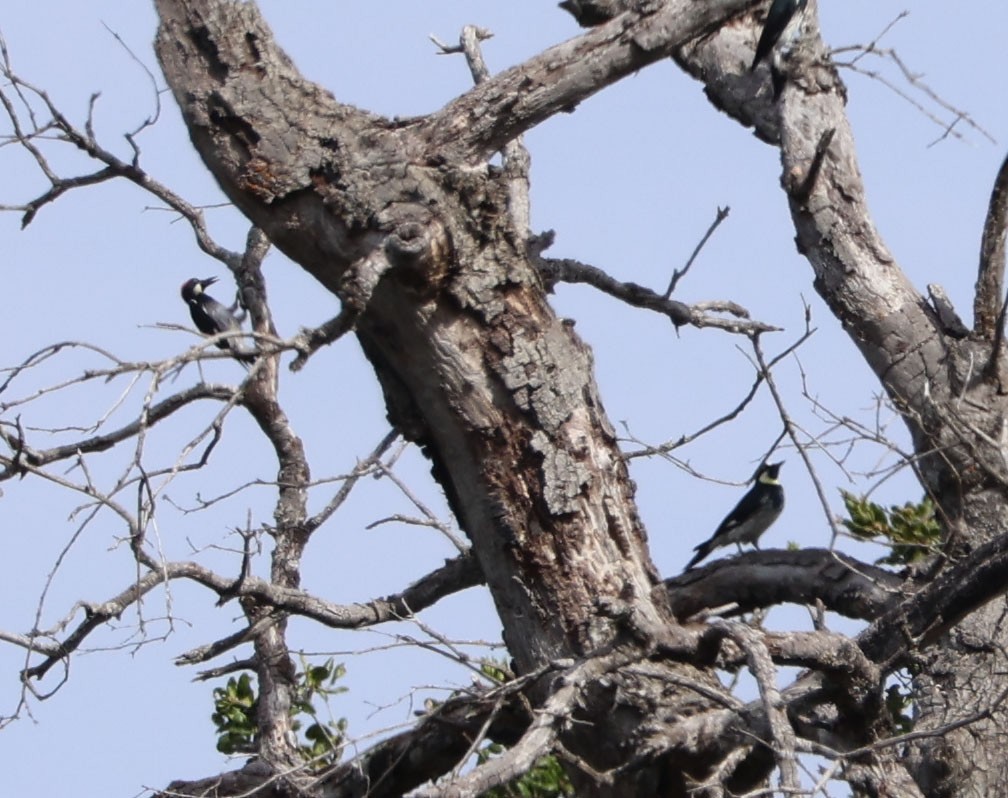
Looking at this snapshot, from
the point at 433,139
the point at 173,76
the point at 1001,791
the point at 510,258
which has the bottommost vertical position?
the point at 1001,791

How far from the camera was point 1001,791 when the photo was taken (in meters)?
4.09

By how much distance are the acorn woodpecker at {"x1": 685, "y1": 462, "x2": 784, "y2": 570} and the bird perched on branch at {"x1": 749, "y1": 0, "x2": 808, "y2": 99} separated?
407 centimetres

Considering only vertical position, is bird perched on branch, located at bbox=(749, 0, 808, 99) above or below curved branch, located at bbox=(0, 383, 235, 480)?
above

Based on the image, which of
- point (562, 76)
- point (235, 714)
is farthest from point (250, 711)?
point (562, 76)

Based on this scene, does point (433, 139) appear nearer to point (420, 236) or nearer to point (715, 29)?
point (420, 236)

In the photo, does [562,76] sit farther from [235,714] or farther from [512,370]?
[235,714]

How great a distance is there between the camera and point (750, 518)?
937cm

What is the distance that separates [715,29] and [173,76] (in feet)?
4.74

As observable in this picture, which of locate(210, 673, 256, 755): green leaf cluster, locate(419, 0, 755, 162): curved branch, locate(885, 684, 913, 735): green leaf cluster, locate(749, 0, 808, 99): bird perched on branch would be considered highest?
locate(749, 0, 808, 99): bird perched on branch

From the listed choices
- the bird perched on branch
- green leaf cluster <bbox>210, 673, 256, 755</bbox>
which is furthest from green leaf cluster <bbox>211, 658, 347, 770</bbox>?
the bird perched on branch

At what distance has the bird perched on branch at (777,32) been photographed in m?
5.28

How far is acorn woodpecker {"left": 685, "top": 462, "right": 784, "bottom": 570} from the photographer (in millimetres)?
9289

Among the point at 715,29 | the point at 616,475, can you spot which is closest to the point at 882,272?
the point at 715,29

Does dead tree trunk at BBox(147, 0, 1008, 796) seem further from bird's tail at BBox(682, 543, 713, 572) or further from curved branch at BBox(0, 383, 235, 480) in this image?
bird's tail at BBox(682, 543, 713, 572)
